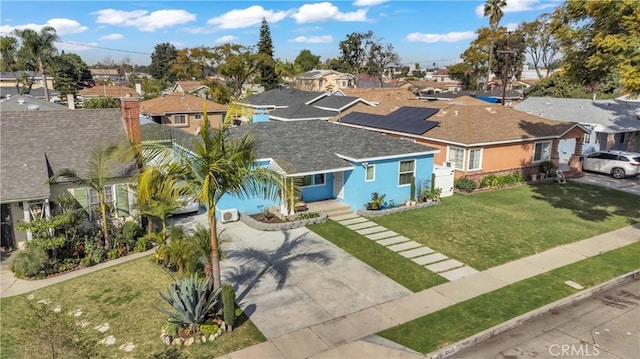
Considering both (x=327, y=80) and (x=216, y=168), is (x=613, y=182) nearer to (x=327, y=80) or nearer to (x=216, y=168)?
(x=216, y=168)

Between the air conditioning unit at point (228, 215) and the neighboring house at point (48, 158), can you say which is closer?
the neighboring house at point (48, 158)

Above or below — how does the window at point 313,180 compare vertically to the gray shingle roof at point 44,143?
below

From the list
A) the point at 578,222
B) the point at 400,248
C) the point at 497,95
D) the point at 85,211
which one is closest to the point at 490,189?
the point at 578,222


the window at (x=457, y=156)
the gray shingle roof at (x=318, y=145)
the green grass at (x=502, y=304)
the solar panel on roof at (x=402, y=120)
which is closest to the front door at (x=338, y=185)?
the gray shingle roof at (x=318, y=145)

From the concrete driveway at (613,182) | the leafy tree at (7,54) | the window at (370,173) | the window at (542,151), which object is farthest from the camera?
the leafy tree at (7,54)

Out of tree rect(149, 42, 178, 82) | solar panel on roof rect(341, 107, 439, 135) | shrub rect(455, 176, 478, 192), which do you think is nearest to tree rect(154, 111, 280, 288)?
shrub rect(455, 176, 478, 192)

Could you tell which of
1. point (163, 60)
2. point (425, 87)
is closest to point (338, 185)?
point (425, 87)

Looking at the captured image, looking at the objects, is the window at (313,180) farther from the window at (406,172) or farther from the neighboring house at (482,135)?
the neighboring house at (482,135)
